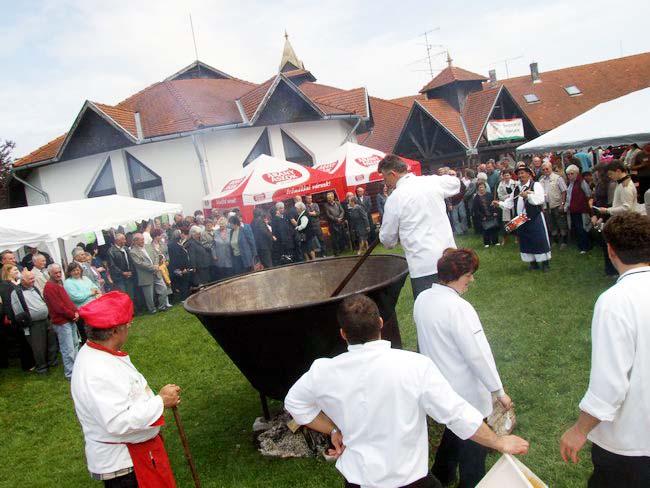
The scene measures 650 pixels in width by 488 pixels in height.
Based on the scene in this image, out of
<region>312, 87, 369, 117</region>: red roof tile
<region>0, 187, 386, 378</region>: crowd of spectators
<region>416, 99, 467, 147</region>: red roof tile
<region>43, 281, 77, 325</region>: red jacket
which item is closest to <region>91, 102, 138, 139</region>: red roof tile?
<region>0, 187, 386, 378</region>: crowd of spectators

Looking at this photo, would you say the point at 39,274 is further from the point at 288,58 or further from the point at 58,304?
the point at 288,58

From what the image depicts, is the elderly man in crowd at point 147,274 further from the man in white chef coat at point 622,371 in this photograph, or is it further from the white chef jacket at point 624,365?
the white chef jacket at point 624,365

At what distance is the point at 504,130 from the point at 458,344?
28388 millimetres

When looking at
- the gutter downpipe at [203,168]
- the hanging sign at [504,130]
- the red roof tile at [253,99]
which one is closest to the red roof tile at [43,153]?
the gutter downpipe at [203,168]

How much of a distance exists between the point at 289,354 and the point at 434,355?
1.44 meters

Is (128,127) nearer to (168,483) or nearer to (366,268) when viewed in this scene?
(366,268)

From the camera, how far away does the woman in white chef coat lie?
323 centimetres

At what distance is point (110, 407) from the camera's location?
2.88m

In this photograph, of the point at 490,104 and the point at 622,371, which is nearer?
the point at 622,371

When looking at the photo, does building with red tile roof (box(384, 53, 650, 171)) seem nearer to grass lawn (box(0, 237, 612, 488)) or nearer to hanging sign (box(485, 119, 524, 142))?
hanging sign (box(485, 119, 524, 142))

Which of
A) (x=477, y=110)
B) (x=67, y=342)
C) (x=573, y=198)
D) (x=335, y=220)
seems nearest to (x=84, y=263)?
(x=67, y=342)

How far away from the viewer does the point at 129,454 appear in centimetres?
308

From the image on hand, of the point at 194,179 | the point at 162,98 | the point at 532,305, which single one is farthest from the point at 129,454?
the point at 162,98

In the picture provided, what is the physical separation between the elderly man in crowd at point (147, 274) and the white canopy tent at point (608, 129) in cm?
892
